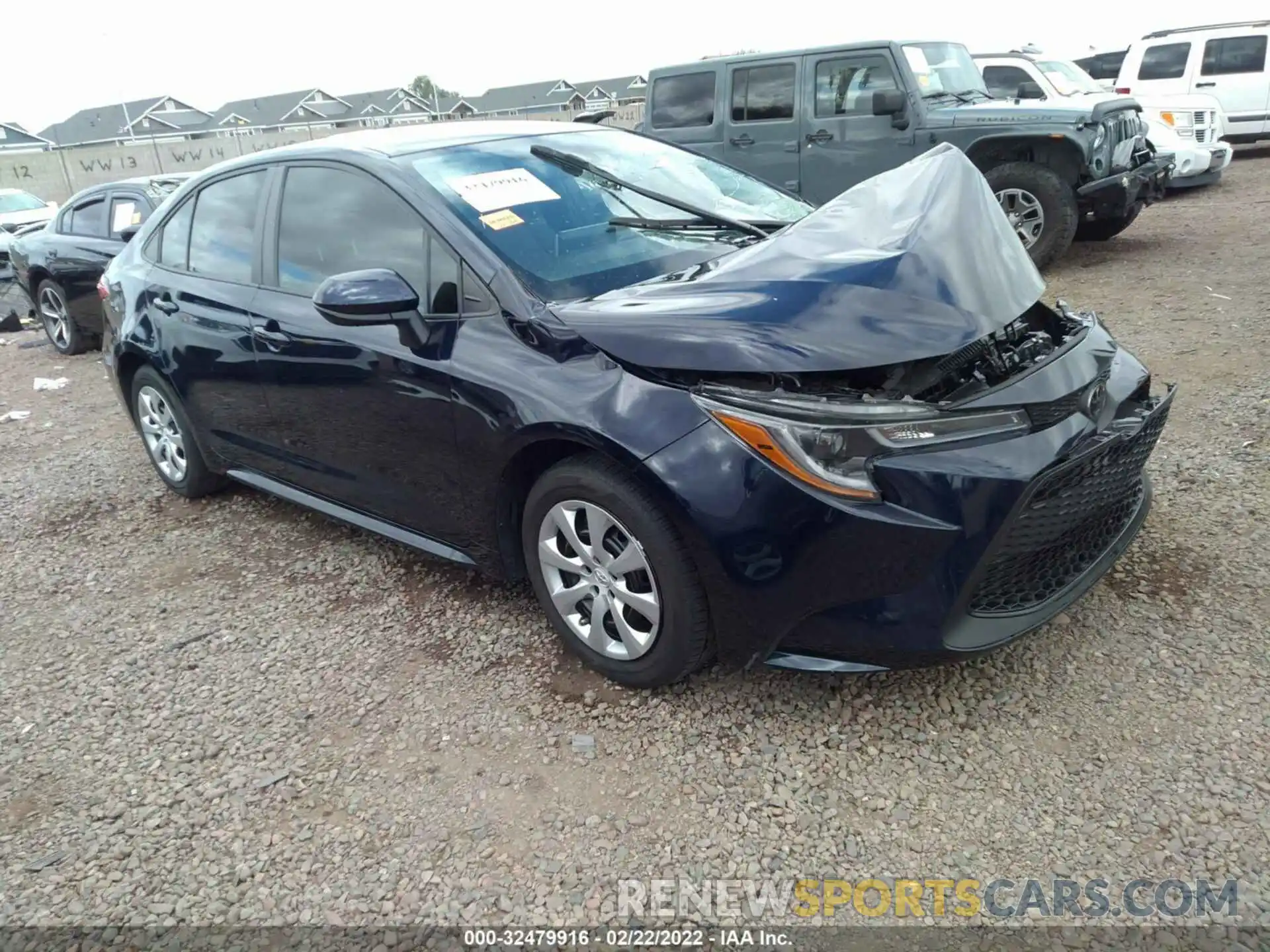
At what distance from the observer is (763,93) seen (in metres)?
8.57

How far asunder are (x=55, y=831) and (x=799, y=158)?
305 inches

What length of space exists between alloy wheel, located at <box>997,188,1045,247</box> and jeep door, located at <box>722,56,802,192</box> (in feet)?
6.11

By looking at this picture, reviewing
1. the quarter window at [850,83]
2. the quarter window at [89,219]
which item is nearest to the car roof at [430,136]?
the quarter window at [850,83]

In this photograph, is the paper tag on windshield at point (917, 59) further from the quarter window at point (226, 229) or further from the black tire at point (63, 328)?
the black tire at point (63, 328)

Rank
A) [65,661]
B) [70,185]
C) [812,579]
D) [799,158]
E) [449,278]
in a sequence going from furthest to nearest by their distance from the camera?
[70,185] < [799,158] < [65,661] < [449,278] < [812,579]

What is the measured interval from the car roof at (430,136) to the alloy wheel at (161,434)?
1421 mm

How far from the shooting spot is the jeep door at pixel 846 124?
26.1 ft

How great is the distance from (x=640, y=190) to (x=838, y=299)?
1.31 meters

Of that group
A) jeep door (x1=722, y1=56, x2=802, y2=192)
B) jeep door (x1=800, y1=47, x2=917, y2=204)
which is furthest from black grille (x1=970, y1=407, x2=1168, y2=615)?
jeep door (x1=722, y1=56, x2=802, y2=192)

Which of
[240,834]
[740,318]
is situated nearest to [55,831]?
[240,834]

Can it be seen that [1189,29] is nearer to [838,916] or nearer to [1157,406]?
[1157,406]

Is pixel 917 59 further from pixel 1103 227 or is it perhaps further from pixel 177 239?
pixel 177 239

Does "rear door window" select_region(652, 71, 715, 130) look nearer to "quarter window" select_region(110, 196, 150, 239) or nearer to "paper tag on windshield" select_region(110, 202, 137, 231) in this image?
"quarter window" select_region(110, 196, 150, 239)

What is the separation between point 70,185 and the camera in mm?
31078
